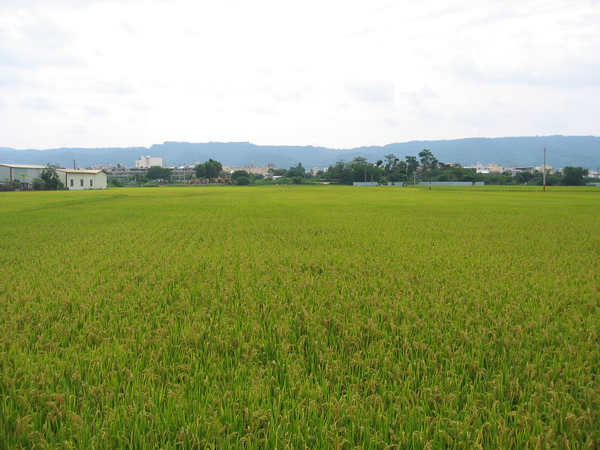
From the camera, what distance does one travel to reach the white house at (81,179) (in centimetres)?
7512

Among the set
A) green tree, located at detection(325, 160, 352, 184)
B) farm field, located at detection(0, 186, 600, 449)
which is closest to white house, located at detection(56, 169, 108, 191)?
green tree, located at detection(325, 160, 352, 184)

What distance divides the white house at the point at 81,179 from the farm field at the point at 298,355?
76475mm

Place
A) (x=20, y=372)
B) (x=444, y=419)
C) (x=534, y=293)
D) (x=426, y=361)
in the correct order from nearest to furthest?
(x=444, y=419)
(x=20, y=372)
(x=426, y=361)
(x=534, y=293)

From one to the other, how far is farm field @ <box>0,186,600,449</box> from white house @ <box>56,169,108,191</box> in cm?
7647

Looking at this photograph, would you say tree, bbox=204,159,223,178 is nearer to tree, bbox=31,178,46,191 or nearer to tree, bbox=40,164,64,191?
tree, bbox=40,164,64,191

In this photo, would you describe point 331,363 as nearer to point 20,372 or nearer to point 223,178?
point 20,372

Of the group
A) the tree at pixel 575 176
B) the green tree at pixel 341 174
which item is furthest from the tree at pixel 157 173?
the tree at pixel 575 176

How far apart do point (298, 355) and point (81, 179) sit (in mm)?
84752

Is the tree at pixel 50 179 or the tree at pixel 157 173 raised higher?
the tree at pixel 157 173

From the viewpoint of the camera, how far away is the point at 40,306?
501 cm

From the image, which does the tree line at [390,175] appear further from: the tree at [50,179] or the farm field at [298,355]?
the farm field at [298,355]

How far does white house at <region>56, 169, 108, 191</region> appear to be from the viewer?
246 ft

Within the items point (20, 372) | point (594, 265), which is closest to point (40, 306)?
point (20, 372)

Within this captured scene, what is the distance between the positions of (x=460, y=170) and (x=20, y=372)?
449ft
